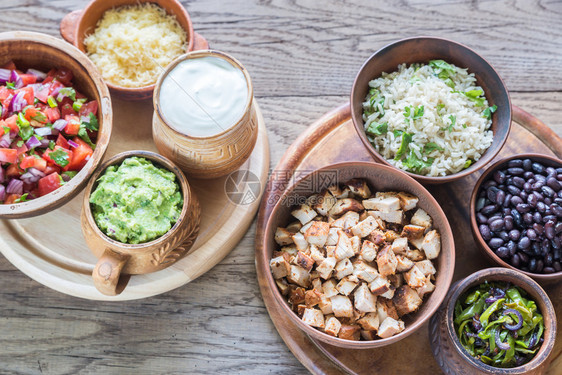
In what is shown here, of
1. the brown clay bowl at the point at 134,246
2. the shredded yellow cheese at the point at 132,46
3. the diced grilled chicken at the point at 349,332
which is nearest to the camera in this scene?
the brown clay bowl at the point at 134,246

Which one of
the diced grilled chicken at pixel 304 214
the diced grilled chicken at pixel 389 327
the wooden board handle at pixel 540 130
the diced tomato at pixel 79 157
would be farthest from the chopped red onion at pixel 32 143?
the wooden board handle at pixel 540 130

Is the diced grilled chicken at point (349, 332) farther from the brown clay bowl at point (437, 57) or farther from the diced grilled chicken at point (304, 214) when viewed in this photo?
the brown clay bowl at point (437, 57)

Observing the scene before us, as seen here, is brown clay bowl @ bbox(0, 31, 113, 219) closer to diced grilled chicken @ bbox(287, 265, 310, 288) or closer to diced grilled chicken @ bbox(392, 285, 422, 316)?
diced grilled chicken @ bbox(287, 265, 310, 288)

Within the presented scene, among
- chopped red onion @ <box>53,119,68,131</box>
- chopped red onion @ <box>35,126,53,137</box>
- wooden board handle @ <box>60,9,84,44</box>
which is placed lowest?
chopped red onion @ <box>35,126,53,137</box>

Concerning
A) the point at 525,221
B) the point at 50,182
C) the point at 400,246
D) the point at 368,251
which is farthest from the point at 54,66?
the point at 525,221

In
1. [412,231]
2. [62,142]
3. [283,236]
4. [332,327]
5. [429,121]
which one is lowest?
[332,327]

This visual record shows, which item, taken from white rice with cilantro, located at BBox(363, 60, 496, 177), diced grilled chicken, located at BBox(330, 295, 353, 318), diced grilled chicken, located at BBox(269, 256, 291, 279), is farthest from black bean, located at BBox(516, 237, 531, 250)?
diced grilled chicken, located at BBox(269, 256, 291, 279)

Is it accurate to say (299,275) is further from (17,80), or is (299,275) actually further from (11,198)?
(17,80)
